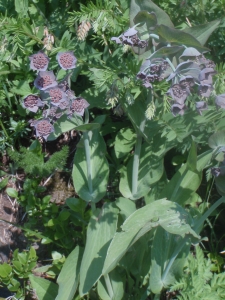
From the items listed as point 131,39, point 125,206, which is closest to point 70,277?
point 125,206

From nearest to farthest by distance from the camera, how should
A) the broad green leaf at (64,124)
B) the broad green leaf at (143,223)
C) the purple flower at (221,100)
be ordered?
1. the purple flower at (221,100)
2. the broad green leaf at (143,223)
3. the broad green leaf at (64,124)

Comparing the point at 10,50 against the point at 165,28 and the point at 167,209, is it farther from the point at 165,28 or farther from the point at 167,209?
the point at 167,209

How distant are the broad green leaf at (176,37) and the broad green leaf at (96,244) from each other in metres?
0.92

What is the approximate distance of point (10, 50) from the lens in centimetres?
258

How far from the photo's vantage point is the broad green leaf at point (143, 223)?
2012 mm

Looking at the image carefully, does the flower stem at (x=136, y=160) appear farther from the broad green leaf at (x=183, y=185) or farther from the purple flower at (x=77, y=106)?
the purple flower at (x=77, y=106)

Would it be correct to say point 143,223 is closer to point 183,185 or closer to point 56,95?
point 183,185

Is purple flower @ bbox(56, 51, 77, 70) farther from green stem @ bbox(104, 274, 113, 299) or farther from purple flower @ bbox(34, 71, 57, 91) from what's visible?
green stem @ bbox(104, 274, 113, 299)

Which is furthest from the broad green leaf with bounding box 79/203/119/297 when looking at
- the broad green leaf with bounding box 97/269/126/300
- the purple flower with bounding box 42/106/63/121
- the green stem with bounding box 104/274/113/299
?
the purple flower with bounding box 42/106/63/121

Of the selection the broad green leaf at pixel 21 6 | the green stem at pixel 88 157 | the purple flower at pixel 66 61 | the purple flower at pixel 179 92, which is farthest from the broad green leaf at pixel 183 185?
the broad green leaf at pixel 21 6

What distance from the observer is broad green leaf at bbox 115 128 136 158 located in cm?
256

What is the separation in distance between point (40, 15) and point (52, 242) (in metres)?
1.34

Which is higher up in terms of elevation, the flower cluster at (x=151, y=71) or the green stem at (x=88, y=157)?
the flower cluster at (x=151, y=71)

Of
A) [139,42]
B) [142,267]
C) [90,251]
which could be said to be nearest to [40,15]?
[139,42]
